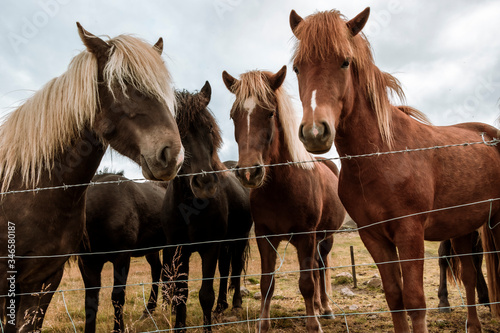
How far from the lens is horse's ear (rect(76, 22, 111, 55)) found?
8.84 ft

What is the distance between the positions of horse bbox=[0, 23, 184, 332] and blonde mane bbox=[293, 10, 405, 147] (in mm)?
1116

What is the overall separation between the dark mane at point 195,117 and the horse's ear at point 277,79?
0.86 m

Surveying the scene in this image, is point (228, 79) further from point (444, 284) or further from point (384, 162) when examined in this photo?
point (444, 284)

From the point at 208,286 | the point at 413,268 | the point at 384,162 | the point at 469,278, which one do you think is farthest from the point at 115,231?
the point at 469,278

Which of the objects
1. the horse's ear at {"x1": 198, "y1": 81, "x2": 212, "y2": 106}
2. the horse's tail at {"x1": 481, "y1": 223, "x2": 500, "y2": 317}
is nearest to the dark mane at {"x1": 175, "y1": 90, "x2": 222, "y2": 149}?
the horse's ear at {"x1": 198, "y1": 81, "x2": 212, "y2": 106}

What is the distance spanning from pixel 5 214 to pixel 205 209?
2.26 meters

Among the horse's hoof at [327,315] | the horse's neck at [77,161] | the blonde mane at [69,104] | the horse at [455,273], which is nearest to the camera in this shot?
the blonde mane at [69,104]

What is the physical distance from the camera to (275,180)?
13.9 feet

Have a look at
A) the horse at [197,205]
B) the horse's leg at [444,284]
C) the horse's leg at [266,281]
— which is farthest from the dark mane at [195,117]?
the horse's leg at [444,284]

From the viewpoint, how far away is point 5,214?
8.68ft

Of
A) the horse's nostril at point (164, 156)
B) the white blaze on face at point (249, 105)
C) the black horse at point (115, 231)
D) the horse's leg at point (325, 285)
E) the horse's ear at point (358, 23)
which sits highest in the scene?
the horse's ear at point (358, 23)

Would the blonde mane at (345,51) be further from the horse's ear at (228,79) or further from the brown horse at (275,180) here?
the horse's ear at (228,79)

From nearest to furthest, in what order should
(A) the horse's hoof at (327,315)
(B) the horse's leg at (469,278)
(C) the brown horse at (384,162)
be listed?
1. (C) the brown horse at (384,162)
2. (B) the horse's leg at (469,278)
3. (A) the horse's hoof at (327,315)

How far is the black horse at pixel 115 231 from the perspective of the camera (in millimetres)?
4512
